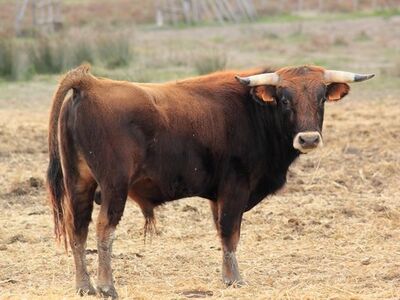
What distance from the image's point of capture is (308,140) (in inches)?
327

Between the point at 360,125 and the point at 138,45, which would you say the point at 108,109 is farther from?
the point at 138,45

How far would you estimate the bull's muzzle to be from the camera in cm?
831

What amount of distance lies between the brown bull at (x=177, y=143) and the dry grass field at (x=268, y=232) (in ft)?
1.60

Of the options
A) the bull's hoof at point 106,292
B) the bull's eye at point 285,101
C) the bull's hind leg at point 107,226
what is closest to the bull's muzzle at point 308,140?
the bull's eye at point 285,101

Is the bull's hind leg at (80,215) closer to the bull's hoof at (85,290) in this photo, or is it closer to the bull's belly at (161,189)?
the bull's hoof at (85,290)

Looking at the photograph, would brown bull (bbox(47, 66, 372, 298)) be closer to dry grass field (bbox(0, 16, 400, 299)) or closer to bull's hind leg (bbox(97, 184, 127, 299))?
bull's hind leg (bbox(97, 184, 127, 299))

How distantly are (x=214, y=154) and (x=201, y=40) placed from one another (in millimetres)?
23608

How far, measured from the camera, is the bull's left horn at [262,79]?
8.65 m

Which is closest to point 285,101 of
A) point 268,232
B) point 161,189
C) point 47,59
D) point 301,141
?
point 301,141

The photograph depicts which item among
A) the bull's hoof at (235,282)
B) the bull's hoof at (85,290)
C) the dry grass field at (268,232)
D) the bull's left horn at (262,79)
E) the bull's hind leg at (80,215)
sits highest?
the bull's left horn at (262,79)

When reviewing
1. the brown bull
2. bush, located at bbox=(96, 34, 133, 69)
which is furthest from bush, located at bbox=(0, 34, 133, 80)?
the brown bull

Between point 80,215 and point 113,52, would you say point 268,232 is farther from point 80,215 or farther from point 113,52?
point 113,52

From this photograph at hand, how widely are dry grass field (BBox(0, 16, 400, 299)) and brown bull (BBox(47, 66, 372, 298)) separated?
488 millimetres

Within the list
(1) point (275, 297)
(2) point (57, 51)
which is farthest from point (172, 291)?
(2) point (57, 51)
